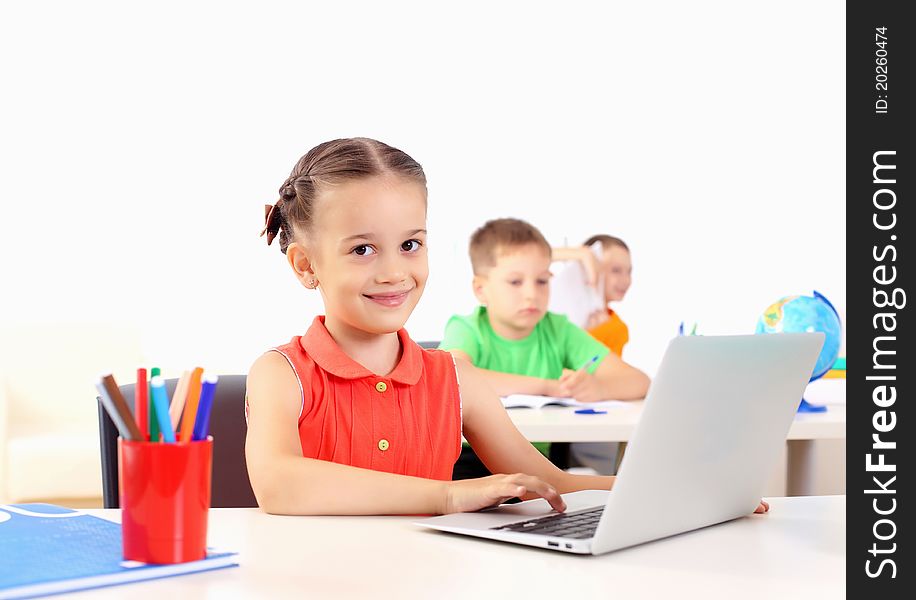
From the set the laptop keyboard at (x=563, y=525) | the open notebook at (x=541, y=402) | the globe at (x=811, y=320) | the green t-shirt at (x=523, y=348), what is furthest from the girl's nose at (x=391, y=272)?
the green t-shirt at (x=523, y=348)

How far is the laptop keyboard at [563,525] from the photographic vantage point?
883 mm

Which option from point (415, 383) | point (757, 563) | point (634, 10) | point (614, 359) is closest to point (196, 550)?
point (757, 563)

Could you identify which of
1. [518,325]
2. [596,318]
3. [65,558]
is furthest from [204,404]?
[596,318]

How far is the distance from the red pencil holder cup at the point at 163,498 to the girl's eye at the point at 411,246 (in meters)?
0.56

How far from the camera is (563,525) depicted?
923mm

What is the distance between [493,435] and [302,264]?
1.09 feet

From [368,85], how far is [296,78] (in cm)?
32

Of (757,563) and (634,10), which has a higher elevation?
(634,10)

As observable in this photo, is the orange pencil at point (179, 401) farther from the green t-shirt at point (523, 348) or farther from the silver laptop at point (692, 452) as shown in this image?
the green t-shirt at point (523, 348)

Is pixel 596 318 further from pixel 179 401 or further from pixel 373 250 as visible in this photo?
pixel 179 401

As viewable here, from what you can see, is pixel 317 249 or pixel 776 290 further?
→ pixel 776 290

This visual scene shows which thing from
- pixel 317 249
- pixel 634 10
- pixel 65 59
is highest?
pixel 634 10
